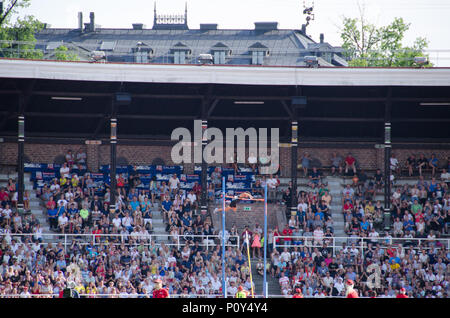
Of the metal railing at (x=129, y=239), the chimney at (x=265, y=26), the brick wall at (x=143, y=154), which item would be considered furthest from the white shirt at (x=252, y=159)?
the chimney at (x=265, y=26)

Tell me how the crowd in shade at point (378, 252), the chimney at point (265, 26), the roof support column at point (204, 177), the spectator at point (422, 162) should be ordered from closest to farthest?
1. the crowd in shade at point (378, 252)
2. the roof support column at point (204, 177)
3. the spectator at point (422, 162)
4. the chimney at point (265, 26)

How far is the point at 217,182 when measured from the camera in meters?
31.0

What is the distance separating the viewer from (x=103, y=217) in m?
27.3

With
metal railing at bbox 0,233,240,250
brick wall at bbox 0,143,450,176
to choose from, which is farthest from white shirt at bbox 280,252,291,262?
brick wall at bbox 0,143,450,176

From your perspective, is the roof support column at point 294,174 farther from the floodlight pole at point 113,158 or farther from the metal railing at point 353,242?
the floodlight pole at point 113,158

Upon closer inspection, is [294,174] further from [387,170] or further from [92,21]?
[92,21]

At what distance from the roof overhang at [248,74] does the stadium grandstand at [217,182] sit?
0.18 feet

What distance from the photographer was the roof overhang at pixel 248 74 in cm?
2741

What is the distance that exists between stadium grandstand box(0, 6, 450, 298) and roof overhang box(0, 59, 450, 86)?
0.05 m

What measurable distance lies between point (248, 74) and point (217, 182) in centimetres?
532

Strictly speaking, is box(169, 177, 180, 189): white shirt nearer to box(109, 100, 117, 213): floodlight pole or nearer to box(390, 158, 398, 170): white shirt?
box(109, 100, 117, 213): floodlight pole

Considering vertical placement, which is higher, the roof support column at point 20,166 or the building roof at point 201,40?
the building roof at point 201,40

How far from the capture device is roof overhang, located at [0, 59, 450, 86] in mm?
27414
